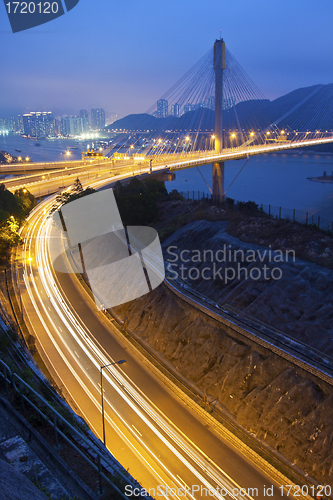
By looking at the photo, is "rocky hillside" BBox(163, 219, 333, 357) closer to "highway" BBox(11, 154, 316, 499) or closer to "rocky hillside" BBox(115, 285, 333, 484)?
"rocky hillside" BBox(115, 285, 333, 484)

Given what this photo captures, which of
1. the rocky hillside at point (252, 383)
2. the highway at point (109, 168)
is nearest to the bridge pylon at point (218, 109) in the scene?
the highway at point (109, 168)

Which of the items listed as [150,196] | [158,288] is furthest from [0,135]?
[158,288]

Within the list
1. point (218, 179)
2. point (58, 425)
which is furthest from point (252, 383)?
point (218, 179)

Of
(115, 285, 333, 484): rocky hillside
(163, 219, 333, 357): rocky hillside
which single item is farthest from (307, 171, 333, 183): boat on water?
(115, 285, 333, 484): rocky hillside

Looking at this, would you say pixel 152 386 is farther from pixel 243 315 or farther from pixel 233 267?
pixel 233 267

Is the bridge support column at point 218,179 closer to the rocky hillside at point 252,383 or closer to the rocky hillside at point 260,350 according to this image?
the rocky hillside at point 260,350
